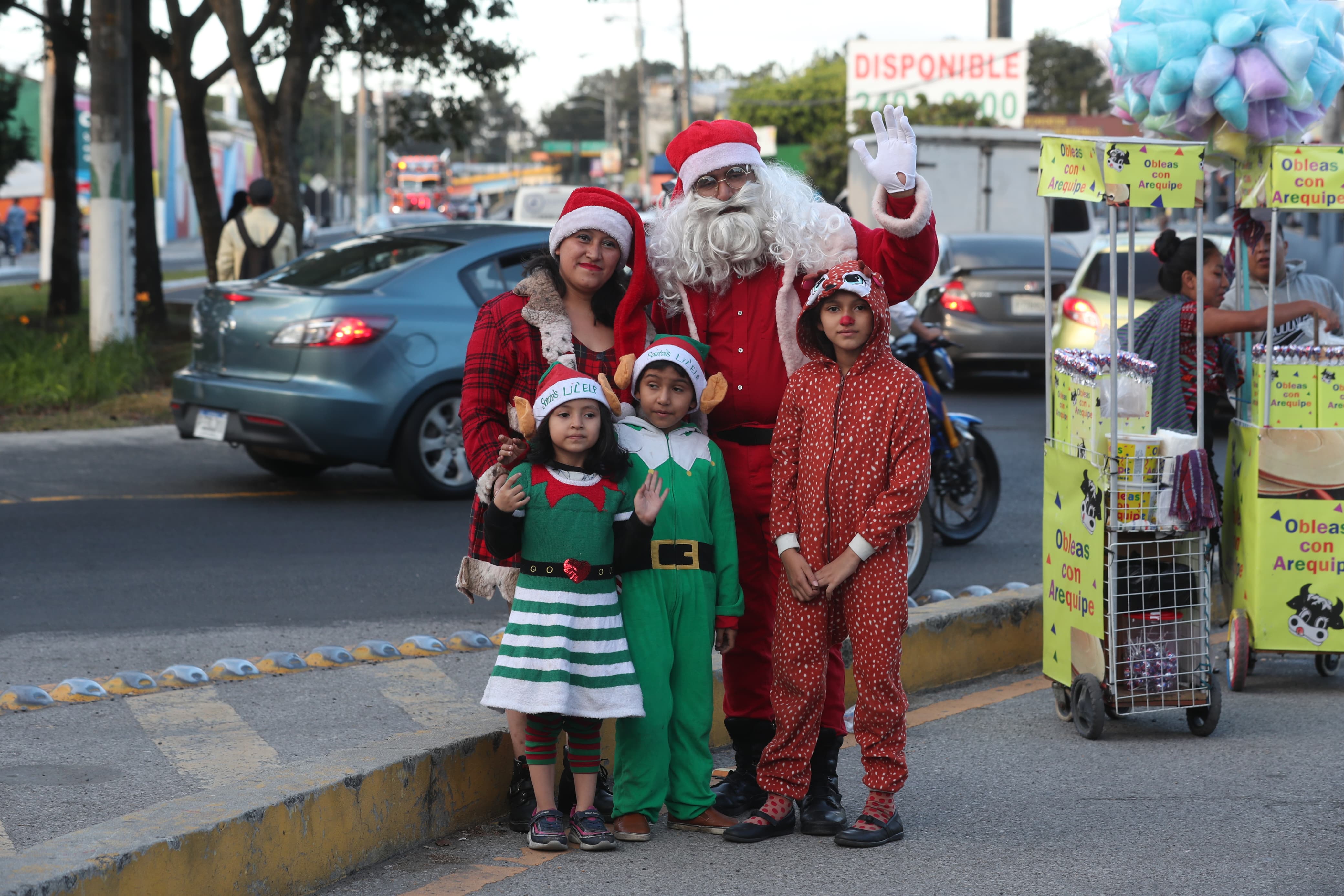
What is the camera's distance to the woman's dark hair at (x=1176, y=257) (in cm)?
612

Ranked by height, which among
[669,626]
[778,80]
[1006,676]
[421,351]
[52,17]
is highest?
[778,80]

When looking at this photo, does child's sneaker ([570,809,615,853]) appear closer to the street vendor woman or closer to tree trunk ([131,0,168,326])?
the street vendor woman

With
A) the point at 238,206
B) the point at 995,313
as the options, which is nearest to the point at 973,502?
the point at 995,313

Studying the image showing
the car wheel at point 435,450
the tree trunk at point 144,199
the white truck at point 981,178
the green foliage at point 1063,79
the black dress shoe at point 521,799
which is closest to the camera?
the black dress shoe at point 521,799

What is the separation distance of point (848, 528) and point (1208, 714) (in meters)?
1.74

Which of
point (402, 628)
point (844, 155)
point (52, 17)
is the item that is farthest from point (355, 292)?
point (844, 155)

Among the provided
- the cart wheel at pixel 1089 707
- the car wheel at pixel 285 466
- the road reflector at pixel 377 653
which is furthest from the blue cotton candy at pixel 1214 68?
the car wheel at pixel 285 466

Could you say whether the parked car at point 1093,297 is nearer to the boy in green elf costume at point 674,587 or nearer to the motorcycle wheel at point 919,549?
the motorcycle wheel at point 919,549

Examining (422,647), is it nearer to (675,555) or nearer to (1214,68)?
(675,555)

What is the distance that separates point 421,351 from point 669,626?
5.23m

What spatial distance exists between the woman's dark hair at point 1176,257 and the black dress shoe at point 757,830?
3.06 m

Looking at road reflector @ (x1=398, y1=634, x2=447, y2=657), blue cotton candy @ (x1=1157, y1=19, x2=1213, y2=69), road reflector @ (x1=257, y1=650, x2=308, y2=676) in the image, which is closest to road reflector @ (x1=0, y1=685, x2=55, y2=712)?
road reflector @ (x1=257, y1=650, x2=308, y2=676)

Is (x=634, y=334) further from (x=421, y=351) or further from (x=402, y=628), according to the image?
(x=421, y=351)

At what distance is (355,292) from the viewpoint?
29.4 feet
